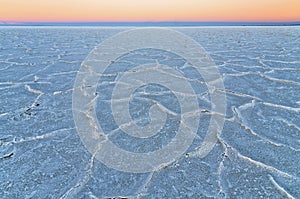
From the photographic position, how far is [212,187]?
121 centimetres

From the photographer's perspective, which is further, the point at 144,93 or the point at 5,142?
the point at 144,93

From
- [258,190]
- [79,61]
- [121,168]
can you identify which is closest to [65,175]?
[121,168]

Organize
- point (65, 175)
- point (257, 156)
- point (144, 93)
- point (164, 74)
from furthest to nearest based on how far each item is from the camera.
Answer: point (164, 74), point (144, 93), point (257, 156), point (65, 175)

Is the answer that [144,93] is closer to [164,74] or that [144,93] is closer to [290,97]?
[164,74]

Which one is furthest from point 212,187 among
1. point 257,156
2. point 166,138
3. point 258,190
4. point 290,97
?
point 290,97

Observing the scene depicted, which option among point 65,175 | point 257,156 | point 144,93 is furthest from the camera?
point 144,93

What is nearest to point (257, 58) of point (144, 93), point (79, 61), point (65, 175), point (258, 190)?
point (144, 93)

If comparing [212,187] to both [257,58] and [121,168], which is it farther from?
[257,58]

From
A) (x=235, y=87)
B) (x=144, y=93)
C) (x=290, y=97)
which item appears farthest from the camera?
→ (x=235, y=87)

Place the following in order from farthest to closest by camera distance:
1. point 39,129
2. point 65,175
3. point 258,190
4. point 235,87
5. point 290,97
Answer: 1. point 235,87
2. point 290,97
3. point 39,129
4. point 65,175
5. point 258,190

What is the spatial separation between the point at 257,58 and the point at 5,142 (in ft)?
14.2

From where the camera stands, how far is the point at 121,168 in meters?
1.37

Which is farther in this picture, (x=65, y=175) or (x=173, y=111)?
(x=173, y=111)

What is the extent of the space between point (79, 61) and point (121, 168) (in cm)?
337
